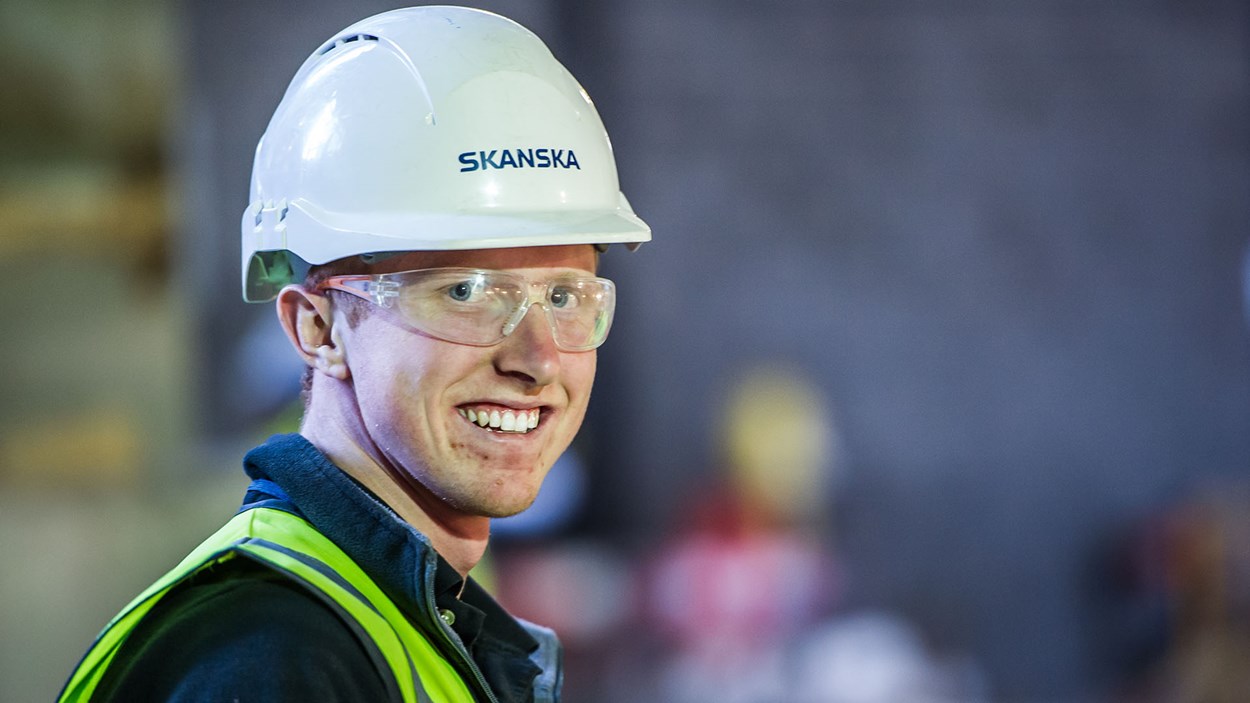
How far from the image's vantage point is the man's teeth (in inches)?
68.7

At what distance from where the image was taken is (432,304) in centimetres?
173

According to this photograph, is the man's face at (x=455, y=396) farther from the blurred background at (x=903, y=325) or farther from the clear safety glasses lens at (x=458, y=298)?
the blurred background at (x=903, y=325)

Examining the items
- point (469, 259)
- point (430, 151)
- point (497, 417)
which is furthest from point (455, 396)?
point (430, 151)

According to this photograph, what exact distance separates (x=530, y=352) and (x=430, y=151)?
28 centimetres

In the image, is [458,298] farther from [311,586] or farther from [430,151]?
[311,586]

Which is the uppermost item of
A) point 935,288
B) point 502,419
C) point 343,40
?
point 935,288

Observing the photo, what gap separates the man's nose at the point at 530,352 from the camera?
68.7 inches

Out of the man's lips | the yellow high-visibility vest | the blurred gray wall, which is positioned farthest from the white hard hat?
the blurred gray wall

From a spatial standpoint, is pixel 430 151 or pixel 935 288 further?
pixel 935 288

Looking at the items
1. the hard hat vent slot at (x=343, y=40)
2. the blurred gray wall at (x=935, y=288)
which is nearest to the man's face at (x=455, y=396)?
the hard hat vent slot at (x=343, y=40)

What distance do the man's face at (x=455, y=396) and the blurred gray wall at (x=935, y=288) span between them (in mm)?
7082

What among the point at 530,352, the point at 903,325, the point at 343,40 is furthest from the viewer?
the point at 903,325

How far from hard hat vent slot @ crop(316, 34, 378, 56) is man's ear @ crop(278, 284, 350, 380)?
1.07 ft

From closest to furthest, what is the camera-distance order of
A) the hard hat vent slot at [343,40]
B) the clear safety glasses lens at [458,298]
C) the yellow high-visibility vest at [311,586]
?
1. the yellow high-visibility vest at [311,586]
2. the clear safety glasses lens at [458,298]
3. the hard hat vent slot at [343,40]
